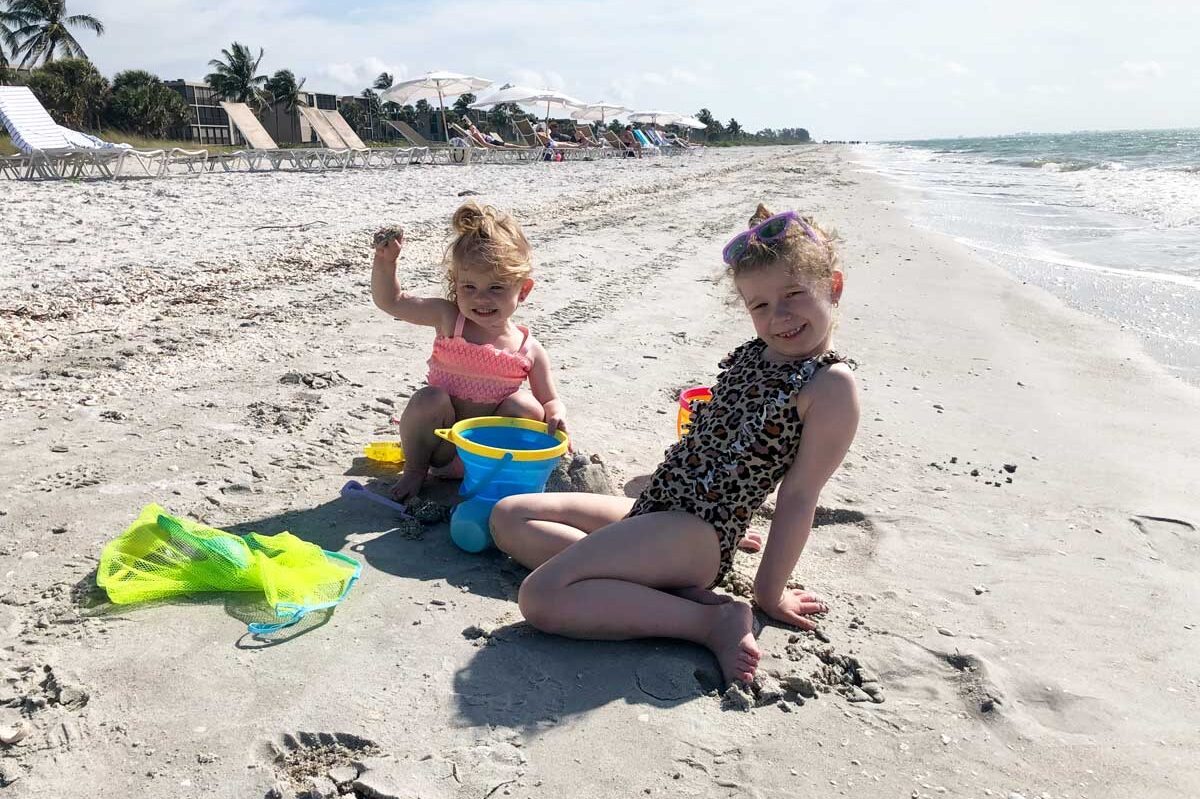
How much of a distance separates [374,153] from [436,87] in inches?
249

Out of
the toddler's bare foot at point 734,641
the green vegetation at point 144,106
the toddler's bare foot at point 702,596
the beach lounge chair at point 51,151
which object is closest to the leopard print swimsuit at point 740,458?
the toddler's bare foot at point 702,596

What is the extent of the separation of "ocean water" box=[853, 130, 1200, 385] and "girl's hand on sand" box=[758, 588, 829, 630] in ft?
13.1

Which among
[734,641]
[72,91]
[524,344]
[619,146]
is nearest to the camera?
[734,641]

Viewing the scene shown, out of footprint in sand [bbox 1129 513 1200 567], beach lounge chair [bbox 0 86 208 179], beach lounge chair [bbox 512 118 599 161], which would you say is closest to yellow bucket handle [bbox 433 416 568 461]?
footprint in sand [bbox 1129 513 1200 567]

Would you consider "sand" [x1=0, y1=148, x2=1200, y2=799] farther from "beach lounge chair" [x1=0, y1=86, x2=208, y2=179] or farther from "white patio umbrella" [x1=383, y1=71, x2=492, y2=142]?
"white patio umbrella" [x1=383, y1=71, x2=492, y2=142]

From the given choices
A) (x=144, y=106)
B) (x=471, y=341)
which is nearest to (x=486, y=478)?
(x=471, y=341)

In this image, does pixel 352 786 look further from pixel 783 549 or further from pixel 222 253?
pixel 222 253

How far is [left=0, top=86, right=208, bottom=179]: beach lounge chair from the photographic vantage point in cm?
1375

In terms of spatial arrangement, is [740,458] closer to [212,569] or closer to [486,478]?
[486,478]

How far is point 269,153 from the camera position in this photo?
1730cm

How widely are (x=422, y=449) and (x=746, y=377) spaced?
1.20 metres

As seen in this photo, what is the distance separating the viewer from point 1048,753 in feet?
6.28

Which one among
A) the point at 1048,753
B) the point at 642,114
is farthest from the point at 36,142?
the point at 642,114

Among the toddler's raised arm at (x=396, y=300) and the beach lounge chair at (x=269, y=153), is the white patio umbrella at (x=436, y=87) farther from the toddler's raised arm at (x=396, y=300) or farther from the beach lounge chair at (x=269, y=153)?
the toddler's raised arm at (x=396, y=300)
